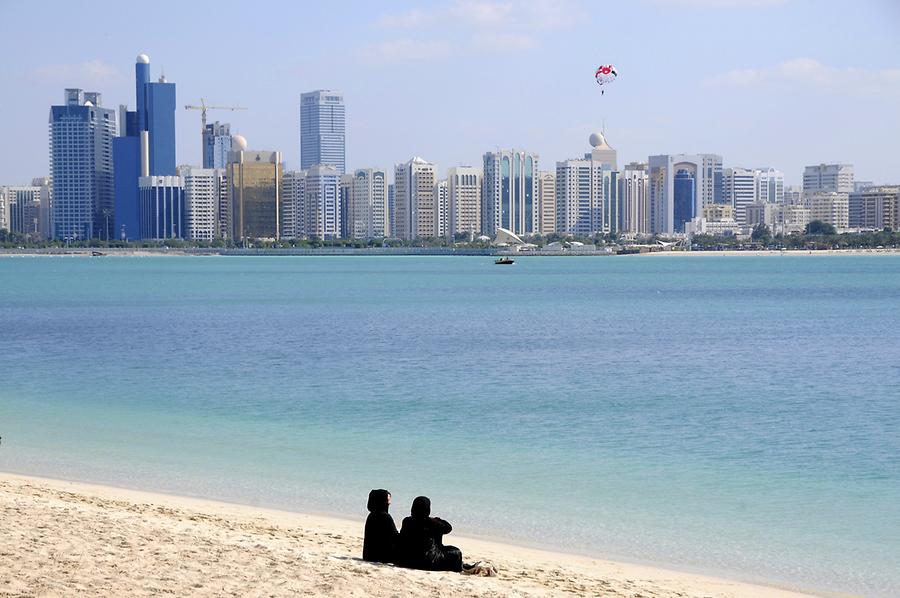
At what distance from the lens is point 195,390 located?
26.5 metres

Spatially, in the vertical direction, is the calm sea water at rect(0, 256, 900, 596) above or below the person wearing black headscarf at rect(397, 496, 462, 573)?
below

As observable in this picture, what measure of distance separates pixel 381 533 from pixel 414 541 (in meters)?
0.30

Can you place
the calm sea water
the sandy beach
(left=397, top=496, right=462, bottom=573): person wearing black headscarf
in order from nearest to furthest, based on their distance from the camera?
the sandy beach, (left=397, top=496, right=462, bottom=573): person wearing black headscarf, the calm sea water

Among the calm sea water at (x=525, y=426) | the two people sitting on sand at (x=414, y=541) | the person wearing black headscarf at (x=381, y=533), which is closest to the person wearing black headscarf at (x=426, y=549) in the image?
the two people sitting on sand at (x=414, y=541)

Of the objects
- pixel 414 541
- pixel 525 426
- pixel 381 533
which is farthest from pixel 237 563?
pixel 525 426

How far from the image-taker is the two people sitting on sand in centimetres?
988

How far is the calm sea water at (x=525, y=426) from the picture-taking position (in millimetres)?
13430

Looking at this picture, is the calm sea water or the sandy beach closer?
the sandy beach

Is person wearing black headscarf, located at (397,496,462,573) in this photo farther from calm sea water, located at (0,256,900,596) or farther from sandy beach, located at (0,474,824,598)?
calm sea water, located at (0,256,900,596)

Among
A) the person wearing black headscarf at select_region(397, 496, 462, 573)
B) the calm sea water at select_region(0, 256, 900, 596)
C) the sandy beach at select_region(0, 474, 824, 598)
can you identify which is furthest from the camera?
the calm sea water at select_region(0, 256, 900, 596)

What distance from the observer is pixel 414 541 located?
9.90 metres

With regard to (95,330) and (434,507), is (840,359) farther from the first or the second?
(95,330)

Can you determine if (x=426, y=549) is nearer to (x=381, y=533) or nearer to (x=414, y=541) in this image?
(x=414, y=541)

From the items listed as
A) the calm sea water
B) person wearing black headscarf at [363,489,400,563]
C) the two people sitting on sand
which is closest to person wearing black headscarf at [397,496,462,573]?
the two people sitting on sand
